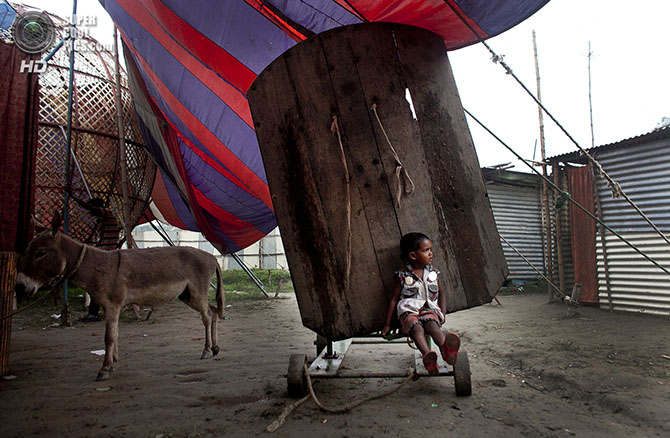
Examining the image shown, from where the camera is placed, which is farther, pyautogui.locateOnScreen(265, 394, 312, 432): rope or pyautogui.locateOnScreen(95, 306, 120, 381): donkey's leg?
pyautogui.locateOnScreen(95, 306, 120, 381): donkey's leg

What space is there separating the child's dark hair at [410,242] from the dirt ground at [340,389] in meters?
0.95

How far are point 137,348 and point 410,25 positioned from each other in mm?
4297

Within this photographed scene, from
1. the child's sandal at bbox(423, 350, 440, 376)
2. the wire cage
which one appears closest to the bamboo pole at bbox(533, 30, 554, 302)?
the child's sandal at bbox(423, 350, 440, 376)

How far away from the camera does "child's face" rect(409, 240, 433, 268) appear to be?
2.10 metres

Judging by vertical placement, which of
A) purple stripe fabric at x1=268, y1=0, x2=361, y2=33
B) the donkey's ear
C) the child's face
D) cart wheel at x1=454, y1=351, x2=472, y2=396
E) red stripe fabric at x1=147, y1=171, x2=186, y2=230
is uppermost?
purple stripe fabric at x1=268, y1=0, x2=361, y2=33

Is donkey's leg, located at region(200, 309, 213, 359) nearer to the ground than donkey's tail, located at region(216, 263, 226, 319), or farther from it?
nearer to the ground

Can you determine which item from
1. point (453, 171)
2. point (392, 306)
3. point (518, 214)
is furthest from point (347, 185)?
point (518, 214)

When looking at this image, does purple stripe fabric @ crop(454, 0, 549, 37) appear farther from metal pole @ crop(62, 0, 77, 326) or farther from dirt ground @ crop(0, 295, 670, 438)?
metal pole @ crop(62, 0, 77, 326)

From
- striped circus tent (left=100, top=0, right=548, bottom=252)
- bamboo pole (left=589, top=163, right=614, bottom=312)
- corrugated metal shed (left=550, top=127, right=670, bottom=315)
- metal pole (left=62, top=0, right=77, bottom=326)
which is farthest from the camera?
bamboo pole (left=589, top=163, right=614, bottom=312)

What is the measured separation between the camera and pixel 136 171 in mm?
6480

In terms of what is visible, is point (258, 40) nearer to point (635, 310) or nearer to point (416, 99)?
point (416, 99)

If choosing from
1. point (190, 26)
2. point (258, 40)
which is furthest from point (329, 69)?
point (190, 26)

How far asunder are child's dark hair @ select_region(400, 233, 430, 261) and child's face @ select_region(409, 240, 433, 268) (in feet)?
0.06

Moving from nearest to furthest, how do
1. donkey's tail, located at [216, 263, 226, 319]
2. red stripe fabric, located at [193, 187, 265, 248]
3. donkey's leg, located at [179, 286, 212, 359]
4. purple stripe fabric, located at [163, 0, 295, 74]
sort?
purple stripe fabric, located at [163, 0, 295, 74] < donkey's leg, located at [179, 286, 212, 359] < donkey's tail, located at [216, 263, 226, 319] < red stripe fabric, located at [193, 187, 265, 248]
